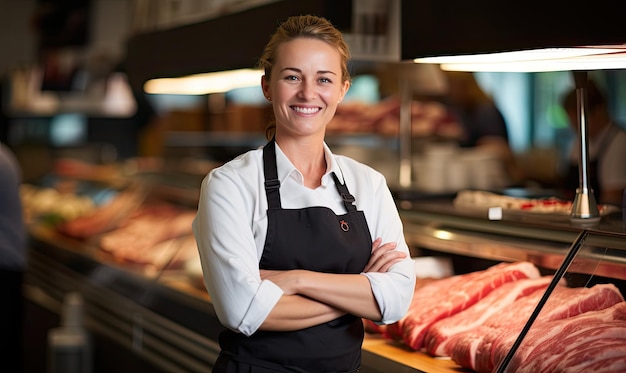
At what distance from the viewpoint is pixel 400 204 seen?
12.4 ft

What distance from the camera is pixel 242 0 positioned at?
4117 mm

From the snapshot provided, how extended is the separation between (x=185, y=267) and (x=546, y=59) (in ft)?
7.94

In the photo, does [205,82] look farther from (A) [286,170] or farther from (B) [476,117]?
(B) [476,117]

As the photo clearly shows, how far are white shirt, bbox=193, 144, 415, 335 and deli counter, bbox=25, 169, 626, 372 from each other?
1.55 feet

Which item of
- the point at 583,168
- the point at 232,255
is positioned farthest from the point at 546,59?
the point at 232,255

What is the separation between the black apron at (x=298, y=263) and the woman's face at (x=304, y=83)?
0.14 meters

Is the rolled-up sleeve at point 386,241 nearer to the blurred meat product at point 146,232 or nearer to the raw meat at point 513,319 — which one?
the raw meat at point 513,319

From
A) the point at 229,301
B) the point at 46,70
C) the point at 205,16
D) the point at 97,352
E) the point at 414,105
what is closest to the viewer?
the point at 229,301

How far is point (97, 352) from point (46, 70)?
691 cm

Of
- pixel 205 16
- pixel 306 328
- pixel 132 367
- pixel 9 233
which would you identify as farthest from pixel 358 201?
pixel 9 233

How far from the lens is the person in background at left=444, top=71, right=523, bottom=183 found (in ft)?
29.3

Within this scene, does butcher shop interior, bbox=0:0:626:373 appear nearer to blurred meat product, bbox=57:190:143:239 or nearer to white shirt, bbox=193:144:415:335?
blurred meat product, bbox=57:190:143:239

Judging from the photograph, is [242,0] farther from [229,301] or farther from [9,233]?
[229,301]

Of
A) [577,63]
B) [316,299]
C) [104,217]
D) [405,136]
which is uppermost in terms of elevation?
[577,63]
